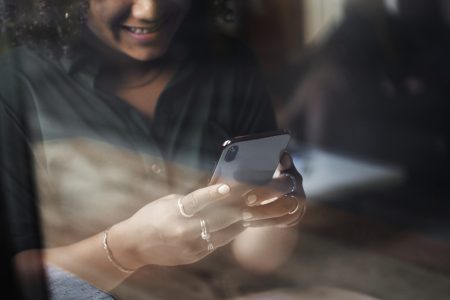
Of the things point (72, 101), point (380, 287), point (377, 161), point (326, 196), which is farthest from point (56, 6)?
point (380, 287)

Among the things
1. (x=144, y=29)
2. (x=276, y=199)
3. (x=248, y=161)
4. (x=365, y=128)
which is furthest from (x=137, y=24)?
(x=365, y=128)

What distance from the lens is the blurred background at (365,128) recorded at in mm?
1646

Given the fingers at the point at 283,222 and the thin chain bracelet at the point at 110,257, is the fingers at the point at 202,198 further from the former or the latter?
the thin chain bracelet at the point at 110,257

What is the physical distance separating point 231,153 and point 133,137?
0.80ft

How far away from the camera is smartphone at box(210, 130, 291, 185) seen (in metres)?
1.49

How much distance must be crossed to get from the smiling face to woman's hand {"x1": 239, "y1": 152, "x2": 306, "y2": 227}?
366mm

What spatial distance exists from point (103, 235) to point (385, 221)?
1.65 meters

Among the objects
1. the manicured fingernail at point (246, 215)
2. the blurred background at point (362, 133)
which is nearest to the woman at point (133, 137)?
the manicured fingernail at point (246, 215)

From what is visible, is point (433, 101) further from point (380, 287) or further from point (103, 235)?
point (103, 235)

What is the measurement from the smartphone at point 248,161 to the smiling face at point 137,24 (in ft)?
0.87

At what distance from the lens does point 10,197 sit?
166 cm

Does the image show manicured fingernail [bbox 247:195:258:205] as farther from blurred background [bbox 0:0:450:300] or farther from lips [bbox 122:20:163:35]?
lips [bbox 122:20:163:35]

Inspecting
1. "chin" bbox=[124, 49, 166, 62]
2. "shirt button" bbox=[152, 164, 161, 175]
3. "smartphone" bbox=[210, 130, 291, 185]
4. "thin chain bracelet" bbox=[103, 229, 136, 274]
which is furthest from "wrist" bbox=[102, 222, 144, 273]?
"chin" bbox=[124, 49, 166, 62]

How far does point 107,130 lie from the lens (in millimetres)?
1609
